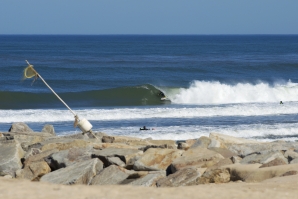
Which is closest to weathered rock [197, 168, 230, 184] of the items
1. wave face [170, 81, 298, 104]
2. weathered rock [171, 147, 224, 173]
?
weathered rock [171, 147, 224, 173]

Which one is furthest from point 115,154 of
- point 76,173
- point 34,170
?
point 34,170

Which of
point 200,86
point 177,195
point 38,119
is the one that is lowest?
point 177,195

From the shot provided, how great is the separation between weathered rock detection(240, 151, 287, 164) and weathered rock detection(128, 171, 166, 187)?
1698mm

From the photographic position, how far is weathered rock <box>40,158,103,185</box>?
10.2m

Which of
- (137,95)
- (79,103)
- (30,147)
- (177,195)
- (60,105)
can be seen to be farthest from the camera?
(137,95)

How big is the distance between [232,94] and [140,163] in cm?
2351

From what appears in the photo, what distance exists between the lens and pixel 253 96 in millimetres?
33062

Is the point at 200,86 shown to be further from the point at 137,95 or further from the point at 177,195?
the point at 177,195

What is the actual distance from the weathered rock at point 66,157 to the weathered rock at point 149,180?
1.71 m

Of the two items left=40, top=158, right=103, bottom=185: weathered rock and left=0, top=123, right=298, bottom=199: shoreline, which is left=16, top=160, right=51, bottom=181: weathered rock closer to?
left=0, top=123, right=298, bottom=199: shoreline

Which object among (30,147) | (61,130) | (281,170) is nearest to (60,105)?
(61,130)

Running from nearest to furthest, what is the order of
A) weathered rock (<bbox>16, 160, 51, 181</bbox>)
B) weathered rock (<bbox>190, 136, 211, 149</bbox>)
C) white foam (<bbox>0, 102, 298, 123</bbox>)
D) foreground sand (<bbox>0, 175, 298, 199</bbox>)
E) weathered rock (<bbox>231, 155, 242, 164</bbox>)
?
foreground sand (<bbox>0, 175, 298, 199</bbox>) → weathered rock (<bbox>231, 155, 242, 164</bbox>) → weathered rock (<bbox>16, 160, 51, 181</bbox>) → weathered rock (<bbox>190, 136, 211, 149</bbox>) → white foam (<bbox>0, 102, 298, 123</bbox>)

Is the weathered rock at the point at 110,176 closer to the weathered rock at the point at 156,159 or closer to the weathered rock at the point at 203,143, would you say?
the weathered rock at the point at 156,159

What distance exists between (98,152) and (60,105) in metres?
18.8
